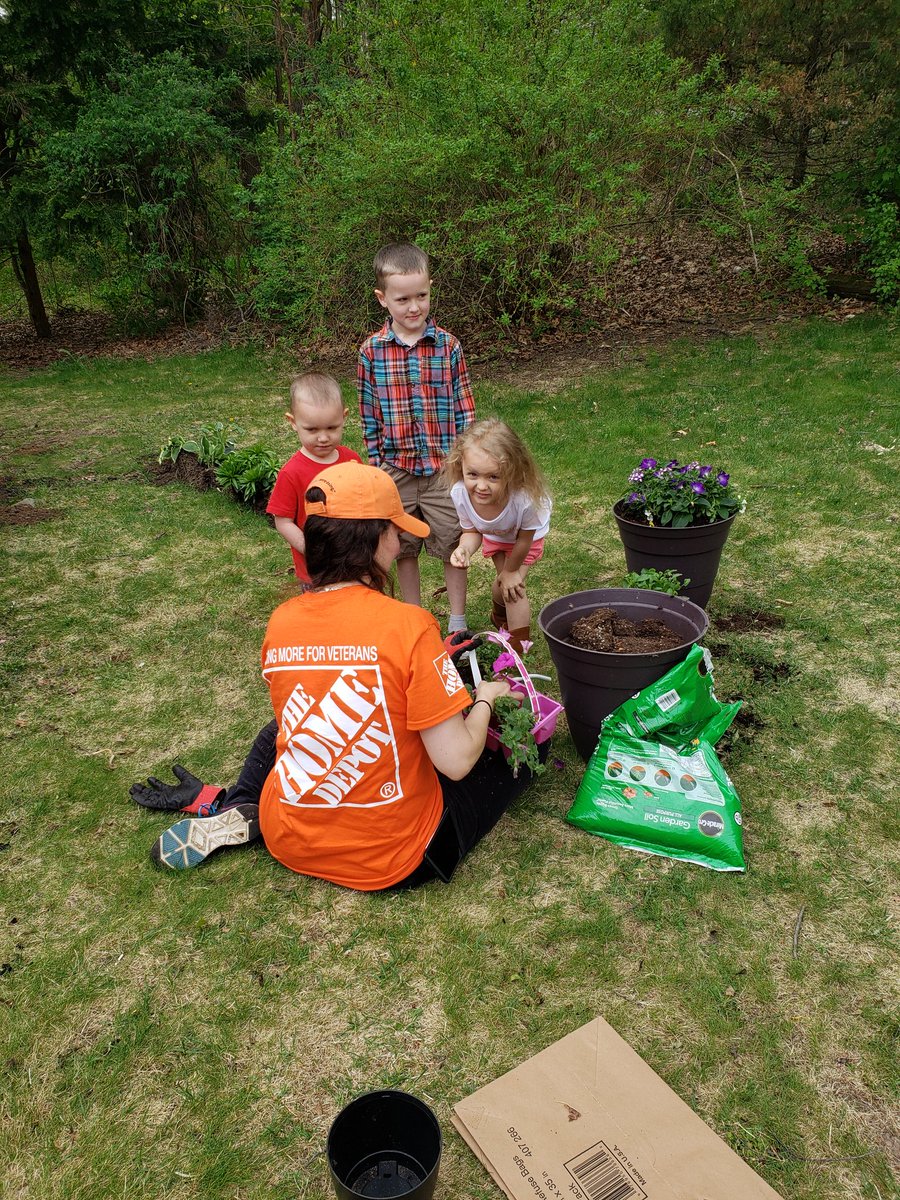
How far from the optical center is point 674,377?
801 centimetres

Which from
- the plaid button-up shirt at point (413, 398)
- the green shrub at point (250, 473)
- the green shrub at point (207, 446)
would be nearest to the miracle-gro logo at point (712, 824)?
the plaid button-up shirt at point (413, 398)

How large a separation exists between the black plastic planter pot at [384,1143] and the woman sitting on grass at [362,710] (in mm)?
724

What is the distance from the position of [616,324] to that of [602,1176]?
9.41 metres

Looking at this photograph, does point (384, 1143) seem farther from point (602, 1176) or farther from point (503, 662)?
point (503, 662)

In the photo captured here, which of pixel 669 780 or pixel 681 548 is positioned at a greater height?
pixel 681 548

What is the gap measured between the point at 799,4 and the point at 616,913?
9686 mm

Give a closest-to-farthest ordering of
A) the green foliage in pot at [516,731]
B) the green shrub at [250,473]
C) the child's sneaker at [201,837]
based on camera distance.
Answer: the green foliage in pot at [516,731] → the child's sneaker at [201,837] → the green shrub at [250,473]

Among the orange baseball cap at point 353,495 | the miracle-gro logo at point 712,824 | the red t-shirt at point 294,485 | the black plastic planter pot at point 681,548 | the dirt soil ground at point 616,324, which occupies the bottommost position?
the dirt soil ground at point 616,324

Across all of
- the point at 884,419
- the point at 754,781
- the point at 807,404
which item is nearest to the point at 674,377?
the point at 807,404

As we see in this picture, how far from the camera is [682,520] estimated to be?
362 cm

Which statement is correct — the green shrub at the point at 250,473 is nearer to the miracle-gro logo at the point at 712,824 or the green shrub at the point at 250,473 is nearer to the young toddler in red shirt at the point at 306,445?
the young toddler in red shirt at the point at 306,445

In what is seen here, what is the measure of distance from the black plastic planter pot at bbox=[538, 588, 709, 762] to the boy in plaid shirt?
727 mm

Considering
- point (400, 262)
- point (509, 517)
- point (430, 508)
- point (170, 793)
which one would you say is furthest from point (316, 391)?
point (170, 793)

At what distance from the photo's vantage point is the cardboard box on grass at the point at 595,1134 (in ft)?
5.65
